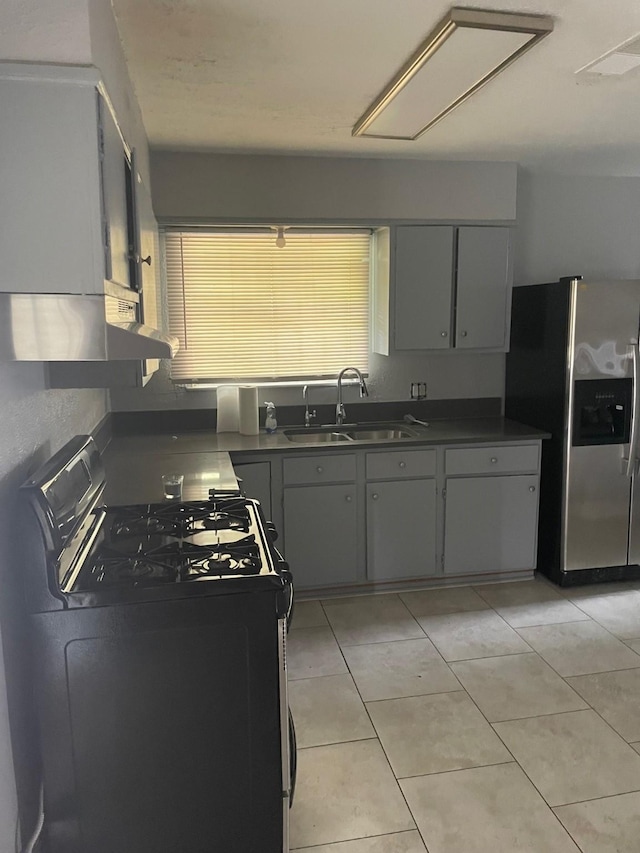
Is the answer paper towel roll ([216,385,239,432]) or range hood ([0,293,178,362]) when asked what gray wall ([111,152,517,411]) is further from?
range hood ([0,293,178,362])

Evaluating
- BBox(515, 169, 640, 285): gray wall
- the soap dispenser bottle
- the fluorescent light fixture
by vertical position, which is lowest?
the soap dispenser bottle

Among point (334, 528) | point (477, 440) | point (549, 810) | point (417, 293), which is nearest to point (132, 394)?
point (334, 528)

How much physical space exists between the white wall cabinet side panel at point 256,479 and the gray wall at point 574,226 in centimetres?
213

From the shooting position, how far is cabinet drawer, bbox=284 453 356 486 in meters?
3.42

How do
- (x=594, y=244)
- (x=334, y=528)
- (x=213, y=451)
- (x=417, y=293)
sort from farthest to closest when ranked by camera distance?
(x=594, y=244) → (x=417, y=293) → (x=334, y=528) → (x=213, y=451)

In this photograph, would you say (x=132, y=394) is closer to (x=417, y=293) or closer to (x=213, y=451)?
(x=213, y=451)

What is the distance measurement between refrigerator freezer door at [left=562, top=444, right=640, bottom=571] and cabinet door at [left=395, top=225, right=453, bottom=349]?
104 centimetres

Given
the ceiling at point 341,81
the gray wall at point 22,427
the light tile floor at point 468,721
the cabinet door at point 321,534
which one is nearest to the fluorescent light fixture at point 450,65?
the ceiling at point 341,81

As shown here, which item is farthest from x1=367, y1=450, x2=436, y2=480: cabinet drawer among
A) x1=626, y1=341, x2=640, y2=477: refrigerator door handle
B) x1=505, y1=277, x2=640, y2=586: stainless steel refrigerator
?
x1=626, y1=341, x2=640, y2=477: refrigerator door handle

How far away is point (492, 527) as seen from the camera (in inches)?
146

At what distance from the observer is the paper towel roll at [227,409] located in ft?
12.4

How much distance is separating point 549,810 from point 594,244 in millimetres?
3423

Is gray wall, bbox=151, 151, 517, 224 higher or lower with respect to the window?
higher

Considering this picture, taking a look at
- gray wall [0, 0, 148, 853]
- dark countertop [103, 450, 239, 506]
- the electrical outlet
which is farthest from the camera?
the electrical outlet
